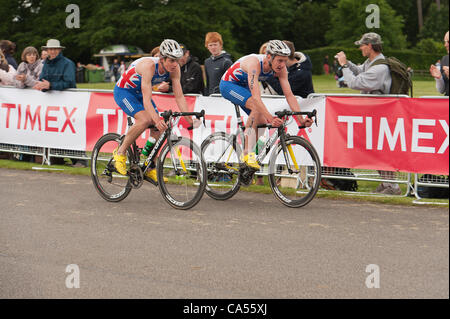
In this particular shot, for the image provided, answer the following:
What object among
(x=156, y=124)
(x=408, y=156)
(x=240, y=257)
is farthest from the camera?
(x=408, y=156)

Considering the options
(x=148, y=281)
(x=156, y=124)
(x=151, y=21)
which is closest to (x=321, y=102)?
(x=156, y=124)

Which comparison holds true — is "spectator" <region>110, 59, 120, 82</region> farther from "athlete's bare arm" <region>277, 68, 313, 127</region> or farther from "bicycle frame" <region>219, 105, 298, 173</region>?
"athlete's bare arm" <region>277, 68, 313, 127</region>

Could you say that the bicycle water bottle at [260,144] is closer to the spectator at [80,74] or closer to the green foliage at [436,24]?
the spectator at [80,74]

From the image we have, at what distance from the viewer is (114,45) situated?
68.1 metres

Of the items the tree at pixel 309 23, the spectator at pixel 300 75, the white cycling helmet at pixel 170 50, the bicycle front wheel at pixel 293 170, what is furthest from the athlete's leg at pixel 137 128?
the tree at pixel 309 23

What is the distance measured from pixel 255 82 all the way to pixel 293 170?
1103 mm

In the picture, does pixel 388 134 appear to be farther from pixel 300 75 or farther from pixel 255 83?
pixel 255 83

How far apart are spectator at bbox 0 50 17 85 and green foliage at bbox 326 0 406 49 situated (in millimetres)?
66200

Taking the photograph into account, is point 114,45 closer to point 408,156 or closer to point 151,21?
point 151,21

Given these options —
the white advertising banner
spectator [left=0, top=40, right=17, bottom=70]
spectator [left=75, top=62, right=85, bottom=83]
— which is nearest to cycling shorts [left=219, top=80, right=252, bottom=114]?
the white advertising banner

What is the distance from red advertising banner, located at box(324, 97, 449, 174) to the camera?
31.3 ft

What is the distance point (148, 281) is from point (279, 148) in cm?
354

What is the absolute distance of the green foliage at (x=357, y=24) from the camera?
264ft

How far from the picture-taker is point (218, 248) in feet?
23.8
